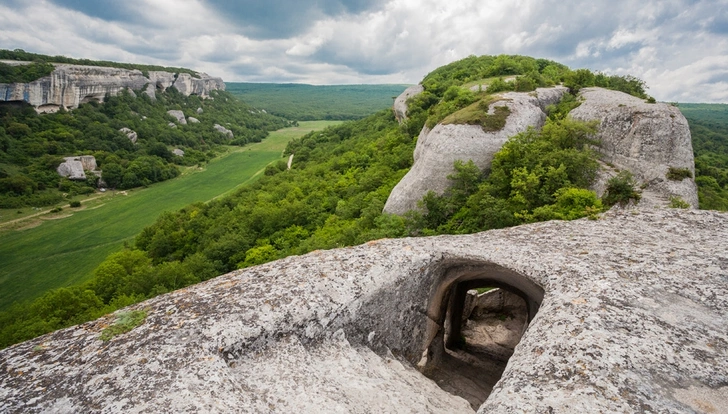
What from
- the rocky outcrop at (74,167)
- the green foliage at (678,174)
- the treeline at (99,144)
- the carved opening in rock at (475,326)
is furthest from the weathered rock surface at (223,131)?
the green foliage at (678,174)

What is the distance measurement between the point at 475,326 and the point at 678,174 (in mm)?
→ 13181

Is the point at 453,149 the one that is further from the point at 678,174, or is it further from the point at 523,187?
the point at 678,174

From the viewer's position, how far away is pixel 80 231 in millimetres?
50312

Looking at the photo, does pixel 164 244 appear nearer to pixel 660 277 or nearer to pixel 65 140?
pixel 660 277

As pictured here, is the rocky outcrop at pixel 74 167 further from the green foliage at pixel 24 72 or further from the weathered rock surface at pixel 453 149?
the weathered rock surface at pixel 453 149

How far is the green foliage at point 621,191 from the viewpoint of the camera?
1602 cm

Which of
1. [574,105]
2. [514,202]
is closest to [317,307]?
[514,202]

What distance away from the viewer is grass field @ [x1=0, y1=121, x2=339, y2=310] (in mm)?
38681

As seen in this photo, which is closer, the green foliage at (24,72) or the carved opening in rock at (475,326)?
the carved opening in rock at (475,326)

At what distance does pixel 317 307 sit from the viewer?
8.13 meters

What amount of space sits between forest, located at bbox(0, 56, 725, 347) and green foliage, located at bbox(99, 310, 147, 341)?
12.9 meters

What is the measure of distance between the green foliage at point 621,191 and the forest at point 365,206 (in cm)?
5

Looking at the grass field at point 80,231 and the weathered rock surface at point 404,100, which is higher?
the weathered rock surface at point 404,100

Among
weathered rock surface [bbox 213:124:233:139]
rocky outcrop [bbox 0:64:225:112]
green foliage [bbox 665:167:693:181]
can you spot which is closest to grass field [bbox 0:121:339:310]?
rocky outcrop [bbox 0:64:225:112]
